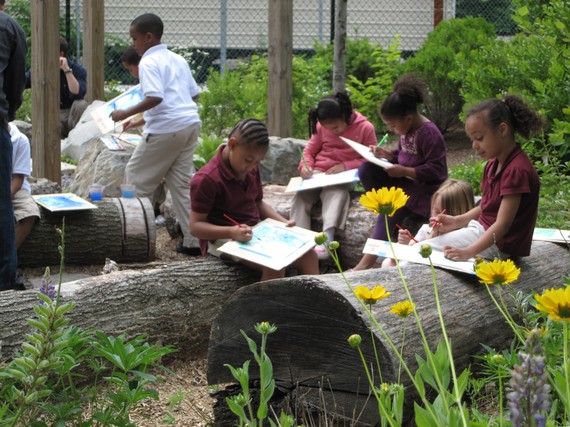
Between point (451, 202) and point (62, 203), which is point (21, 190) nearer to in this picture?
point (62, 203)

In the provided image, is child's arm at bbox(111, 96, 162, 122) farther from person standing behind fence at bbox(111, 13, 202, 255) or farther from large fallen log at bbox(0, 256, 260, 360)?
large fallen log at bbox(0, 256, 260, 360)

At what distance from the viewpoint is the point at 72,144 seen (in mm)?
11547

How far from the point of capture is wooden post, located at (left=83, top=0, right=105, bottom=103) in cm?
1010

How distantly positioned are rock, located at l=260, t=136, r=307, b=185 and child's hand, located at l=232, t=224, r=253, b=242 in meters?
3.30

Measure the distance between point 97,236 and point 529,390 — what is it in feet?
19.0

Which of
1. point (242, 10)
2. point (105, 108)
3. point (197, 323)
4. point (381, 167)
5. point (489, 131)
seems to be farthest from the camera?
point (242, 10)

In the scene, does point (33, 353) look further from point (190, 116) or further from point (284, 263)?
point (190, 116)

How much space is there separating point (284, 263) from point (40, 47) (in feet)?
14.1

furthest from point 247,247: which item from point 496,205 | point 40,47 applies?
point 40,47

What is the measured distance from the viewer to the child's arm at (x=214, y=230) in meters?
5.18

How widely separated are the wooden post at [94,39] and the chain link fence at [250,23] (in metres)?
5.84

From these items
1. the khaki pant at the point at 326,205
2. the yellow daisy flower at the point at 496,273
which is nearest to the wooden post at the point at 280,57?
the khaki pant at the point at 326,205

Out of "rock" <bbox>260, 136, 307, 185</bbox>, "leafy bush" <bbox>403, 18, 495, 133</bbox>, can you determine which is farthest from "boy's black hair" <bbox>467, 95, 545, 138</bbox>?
"leafy bush" <bbox>403, 18, 495, 133</bbox>

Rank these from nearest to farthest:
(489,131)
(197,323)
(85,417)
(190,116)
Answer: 1. (85,417)
2. (489,131)
3. (197,323)
4. (190,116)
